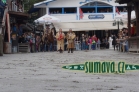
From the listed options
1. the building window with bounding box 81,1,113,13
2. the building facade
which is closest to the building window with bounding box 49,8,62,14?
the building facade

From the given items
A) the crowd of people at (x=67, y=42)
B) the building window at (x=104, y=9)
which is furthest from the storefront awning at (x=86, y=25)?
the building window at (x=104, y=9)

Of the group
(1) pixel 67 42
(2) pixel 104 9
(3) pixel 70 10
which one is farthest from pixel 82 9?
(1) pixel 67 42

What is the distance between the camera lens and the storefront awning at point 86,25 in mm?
49906

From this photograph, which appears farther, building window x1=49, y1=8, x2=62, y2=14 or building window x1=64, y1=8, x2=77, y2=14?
building window x1=64, y1=8, x2=77, y2=14

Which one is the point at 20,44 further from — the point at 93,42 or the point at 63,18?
the point at 63,18

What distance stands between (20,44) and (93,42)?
32.6ft

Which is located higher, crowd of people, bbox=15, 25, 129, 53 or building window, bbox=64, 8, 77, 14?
building window, bbox=64, 8, 77, 14

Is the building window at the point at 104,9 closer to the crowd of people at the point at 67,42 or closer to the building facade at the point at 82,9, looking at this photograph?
the building facade at the point at 82,9

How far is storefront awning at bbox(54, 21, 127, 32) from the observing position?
49.9 meters

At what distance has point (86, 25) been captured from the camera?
167 ft

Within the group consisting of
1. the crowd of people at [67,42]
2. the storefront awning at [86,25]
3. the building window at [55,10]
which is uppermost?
the building window at [55,10]

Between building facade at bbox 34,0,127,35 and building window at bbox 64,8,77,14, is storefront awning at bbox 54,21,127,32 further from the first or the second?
building window at bbox 64,8,77,14

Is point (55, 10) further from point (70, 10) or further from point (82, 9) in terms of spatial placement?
point (82, 9)

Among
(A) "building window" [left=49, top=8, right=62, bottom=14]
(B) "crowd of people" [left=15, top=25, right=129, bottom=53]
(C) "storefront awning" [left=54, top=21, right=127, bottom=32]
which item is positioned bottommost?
(B) "crowd of people" [left=15, top=25, right=129, bottom=53]
